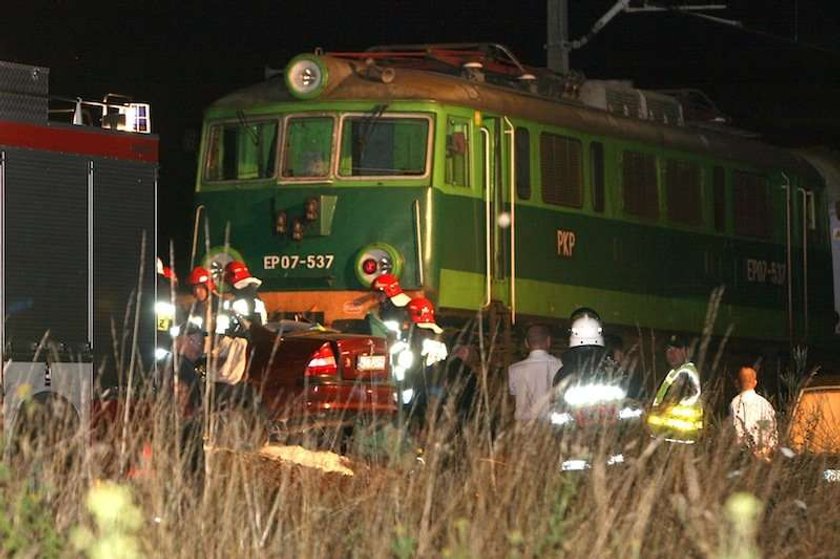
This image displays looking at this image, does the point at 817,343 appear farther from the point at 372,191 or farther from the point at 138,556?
the point at 138,556

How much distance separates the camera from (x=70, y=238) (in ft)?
45.2

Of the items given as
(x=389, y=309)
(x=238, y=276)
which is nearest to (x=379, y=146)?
(x=389, y=309)

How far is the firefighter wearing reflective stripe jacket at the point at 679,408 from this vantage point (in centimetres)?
1202

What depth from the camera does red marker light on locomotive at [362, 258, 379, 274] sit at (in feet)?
60.1

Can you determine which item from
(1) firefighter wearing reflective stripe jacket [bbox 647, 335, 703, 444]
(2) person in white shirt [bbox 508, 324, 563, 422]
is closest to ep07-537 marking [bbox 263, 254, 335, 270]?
(2) person in white shirt [bbox 508, 324, 563, 422]

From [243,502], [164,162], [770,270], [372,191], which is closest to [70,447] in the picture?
[243,502]

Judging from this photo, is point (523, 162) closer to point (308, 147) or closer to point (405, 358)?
point (308, 147)

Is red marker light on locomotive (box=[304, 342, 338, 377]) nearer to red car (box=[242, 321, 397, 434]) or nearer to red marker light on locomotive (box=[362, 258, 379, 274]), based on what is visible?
red car (box=[242, 321, 397, 434])

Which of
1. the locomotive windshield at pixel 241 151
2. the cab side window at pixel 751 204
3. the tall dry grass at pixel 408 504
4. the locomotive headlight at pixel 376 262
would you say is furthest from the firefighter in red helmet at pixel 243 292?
the cab side window at pixel 751 204

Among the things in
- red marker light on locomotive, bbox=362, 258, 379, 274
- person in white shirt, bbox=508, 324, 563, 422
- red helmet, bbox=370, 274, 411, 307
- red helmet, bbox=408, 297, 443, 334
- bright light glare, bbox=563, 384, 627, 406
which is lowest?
bright light glare, bbox=563, 384, 627, 406

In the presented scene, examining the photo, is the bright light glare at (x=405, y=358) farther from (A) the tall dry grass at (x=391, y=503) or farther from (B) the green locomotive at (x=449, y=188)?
(A) the tall dry grass at (x=391, y=503)

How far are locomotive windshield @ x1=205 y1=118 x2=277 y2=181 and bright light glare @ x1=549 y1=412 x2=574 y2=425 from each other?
26.0 ft

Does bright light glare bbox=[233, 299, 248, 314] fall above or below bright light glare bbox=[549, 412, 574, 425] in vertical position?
above

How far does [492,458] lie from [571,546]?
1.07 m
